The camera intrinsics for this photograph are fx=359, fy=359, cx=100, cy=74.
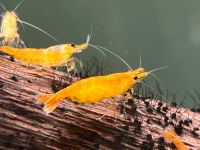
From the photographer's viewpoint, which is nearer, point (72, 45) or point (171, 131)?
point (171, 131)

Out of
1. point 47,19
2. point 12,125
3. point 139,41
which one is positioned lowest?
point 12,125

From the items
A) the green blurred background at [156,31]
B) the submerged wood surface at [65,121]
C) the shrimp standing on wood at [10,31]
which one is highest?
the green blurred background at [156,31]

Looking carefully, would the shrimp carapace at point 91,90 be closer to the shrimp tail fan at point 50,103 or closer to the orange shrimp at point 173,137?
the shrimp tail fan at point 50,103

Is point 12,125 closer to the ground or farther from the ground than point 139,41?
closer to the ground

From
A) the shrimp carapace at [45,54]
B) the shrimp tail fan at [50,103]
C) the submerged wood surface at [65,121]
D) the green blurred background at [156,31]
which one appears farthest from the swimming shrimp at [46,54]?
the green blurred background at [156,31]

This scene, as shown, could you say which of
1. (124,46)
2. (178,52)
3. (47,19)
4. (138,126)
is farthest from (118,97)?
(178,52)

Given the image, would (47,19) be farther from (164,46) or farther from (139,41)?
(164,46)

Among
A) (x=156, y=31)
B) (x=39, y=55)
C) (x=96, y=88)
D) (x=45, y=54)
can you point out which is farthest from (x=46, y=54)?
(x=156, y=31)
